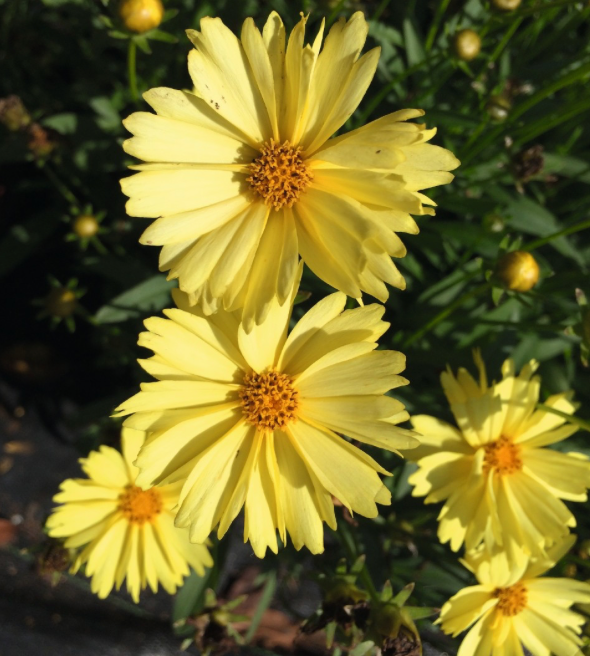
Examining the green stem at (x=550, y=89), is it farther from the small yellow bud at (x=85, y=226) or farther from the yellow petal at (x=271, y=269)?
the small yellow bud at (x=85, y=226)

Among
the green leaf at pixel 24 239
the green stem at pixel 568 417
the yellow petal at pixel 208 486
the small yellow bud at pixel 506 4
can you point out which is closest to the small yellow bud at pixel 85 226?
the green leaf at pixel 24 239

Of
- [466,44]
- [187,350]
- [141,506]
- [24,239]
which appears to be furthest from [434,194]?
[24,239]

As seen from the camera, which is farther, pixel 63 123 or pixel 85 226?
pixel 63 123

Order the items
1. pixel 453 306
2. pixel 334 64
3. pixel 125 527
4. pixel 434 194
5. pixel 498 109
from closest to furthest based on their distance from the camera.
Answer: pixel 334 64
pixel 453 306
pixel 498 109
pixel 125 527
pixel 434 194

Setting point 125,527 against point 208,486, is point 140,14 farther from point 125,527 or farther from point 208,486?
point 125,527

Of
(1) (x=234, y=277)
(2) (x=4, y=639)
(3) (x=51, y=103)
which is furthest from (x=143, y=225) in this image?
(2) (x=4, y=639)

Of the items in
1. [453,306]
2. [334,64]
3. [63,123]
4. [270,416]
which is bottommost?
[270,416]

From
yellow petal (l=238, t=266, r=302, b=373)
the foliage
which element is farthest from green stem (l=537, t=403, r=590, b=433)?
yellow petal (l=238, t=266, r=302, b=373)

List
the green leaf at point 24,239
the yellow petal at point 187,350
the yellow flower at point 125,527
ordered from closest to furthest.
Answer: the yellow petal at point 187,350 < the yellow flower at point 125,527 < the green leaf at point 24,239
